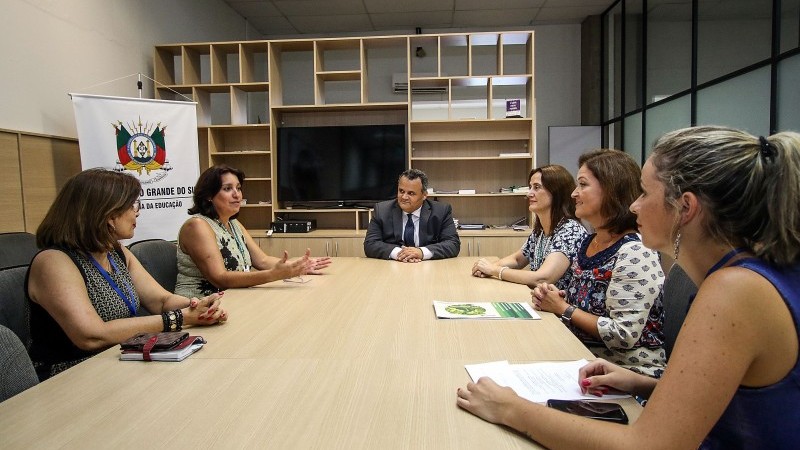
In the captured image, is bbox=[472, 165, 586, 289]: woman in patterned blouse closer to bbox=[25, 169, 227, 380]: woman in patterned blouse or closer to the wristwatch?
the wristwatch

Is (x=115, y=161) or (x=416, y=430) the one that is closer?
(x=416, y=430)

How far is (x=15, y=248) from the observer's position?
2.66 meters

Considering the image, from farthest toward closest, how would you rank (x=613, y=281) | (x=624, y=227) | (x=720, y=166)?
(x=624, y=227) → (x=613, y=281) → (x=720, y=166)

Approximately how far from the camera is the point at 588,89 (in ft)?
20.5

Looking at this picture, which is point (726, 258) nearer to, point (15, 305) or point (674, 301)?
point (674, 301)

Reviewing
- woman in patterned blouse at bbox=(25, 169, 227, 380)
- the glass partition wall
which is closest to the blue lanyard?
woman in patterned blouse at bbox=(25, 169, 227, 380)

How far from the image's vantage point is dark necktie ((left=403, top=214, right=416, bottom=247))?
3637 mm

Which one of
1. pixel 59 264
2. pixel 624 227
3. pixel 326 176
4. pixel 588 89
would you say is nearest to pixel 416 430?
pixel 624 227

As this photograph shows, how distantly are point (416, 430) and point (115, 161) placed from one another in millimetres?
3558

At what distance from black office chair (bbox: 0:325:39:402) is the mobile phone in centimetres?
126

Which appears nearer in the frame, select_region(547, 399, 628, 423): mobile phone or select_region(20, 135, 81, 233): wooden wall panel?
select_region(547, 399, 628, 423): mobile phone

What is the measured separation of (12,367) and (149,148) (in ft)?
10.2

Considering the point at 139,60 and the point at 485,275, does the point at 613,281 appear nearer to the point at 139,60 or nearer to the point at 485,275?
the point at 485,275

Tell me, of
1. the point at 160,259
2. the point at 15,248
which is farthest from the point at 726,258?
the point at 15,248
